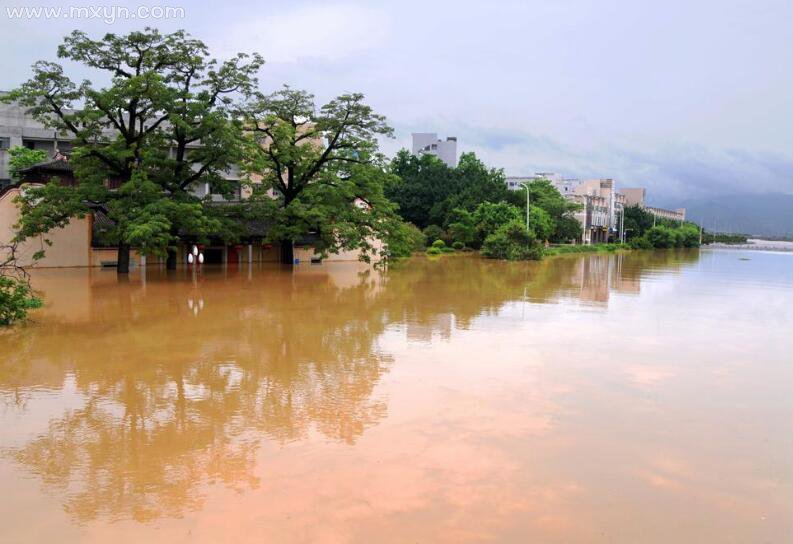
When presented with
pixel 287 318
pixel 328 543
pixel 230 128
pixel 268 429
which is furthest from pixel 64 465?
pixel 230 128

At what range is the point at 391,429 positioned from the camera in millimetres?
7410

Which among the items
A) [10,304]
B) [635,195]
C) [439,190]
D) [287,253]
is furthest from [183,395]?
[635,195]

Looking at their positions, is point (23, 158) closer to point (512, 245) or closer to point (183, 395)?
point (512, 245)

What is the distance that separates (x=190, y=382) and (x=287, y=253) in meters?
25.1

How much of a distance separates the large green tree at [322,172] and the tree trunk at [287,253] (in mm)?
→ 4160

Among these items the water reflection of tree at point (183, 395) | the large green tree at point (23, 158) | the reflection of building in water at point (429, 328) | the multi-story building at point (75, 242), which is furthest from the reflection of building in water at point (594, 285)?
the large green tree at point (23, 158)

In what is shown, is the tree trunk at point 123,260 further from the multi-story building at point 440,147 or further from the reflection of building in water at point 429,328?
the multi-story building at point 440,147

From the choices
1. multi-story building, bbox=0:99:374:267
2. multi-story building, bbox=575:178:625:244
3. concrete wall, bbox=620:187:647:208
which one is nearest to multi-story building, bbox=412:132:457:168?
multi-story building, bbox=575:178:625:244

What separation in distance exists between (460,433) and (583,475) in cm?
155

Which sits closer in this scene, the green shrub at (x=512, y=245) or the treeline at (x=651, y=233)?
the green shrub at (x=512, y=245)

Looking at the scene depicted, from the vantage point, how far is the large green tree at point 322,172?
27531 mm

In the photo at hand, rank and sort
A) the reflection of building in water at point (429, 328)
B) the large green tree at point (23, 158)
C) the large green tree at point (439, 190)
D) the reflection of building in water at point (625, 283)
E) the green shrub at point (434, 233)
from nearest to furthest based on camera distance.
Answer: the reflection of building in water at point (429, 328) < the reflection of building in water at point (625, 283) < the large green tree at point (23, 158) < the green shrub at point (434, 233) < the large green tree at point (439, 190)

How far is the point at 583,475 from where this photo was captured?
619 cm

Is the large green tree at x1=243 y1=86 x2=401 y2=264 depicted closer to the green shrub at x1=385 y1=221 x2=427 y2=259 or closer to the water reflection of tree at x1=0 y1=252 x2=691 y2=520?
the green shrub at x1=385 y1=221 x2=427 y2=259
